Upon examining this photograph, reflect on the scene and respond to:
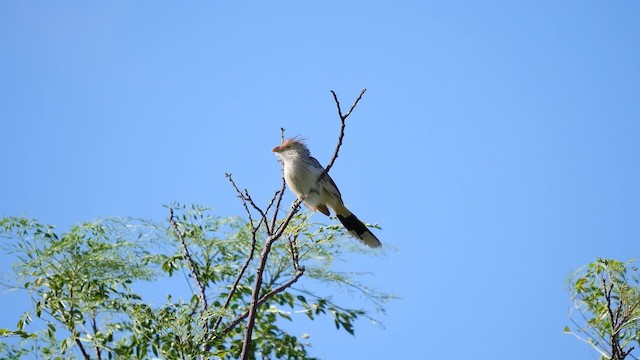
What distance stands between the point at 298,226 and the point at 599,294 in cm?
168

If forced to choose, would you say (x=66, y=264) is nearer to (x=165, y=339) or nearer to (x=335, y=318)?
(x=165, y=339)

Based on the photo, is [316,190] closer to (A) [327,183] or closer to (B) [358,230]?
(A) [327,183]

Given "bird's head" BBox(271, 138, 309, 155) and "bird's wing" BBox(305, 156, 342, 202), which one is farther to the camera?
"bird's head" BBox(271, 138, 309, 155)

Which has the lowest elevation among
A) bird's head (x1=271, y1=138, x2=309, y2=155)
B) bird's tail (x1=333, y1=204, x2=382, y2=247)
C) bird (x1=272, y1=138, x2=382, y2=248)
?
bird's tail (x1=333, y1=204, x2=382, y2=247)

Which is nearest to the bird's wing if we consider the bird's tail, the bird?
the bird

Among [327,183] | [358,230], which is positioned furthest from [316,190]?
[358,230]

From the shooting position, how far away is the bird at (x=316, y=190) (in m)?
6.08

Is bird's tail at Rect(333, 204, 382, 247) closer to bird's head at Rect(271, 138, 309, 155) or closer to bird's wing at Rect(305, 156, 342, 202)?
bird's wing at Rect(305, 156, 342, 202)

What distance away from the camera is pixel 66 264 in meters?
5.34

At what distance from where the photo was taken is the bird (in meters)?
6.08

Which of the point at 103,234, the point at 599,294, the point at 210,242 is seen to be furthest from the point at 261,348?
the point at 599,294

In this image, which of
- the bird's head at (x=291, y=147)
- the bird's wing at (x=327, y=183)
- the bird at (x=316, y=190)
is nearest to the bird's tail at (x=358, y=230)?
the bird at (x=316, y=190)

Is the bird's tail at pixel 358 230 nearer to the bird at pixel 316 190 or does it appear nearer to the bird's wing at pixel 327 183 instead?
the bird at pixel 316 190

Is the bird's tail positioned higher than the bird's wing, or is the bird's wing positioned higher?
the bird's wing
